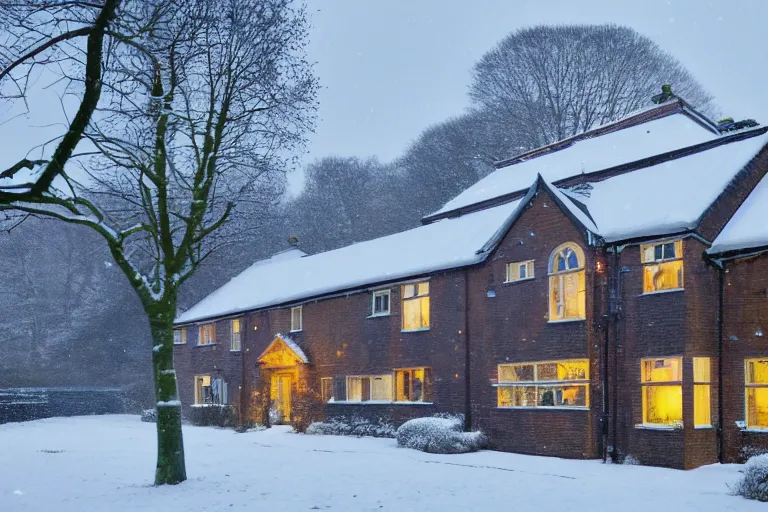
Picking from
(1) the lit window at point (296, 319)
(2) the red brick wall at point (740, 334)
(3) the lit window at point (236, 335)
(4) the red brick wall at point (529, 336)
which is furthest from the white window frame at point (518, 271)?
(3) the lit window at point (236, 335)

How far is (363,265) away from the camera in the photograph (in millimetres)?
32281

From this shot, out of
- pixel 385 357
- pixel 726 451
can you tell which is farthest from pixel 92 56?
pixel 385 357

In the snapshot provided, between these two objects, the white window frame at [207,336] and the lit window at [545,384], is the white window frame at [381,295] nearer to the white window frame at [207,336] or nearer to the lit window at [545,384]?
the lit window at [545,384]

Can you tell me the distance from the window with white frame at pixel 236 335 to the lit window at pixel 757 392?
23786 millimetres

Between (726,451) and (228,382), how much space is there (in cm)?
2421

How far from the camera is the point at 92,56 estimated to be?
11500 millimetres

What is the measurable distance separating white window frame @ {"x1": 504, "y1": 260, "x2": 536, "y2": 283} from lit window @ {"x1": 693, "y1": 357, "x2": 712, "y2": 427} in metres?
5.33

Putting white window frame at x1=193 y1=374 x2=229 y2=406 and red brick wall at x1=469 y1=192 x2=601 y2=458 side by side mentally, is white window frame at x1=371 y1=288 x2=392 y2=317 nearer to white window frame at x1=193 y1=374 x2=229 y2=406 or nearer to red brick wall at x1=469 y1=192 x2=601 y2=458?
red brick wall at x1=469 y1=192 x2=601 y2=458

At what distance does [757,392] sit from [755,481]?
569 centimetres

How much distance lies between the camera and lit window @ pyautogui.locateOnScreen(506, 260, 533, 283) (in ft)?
77.0

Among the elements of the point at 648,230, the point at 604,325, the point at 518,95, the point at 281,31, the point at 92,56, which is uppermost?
the point at 518,95

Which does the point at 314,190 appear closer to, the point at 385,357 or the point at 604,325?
the point at 385,357

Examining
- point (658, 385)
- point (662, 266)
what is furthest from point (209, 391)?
point (662, 266)

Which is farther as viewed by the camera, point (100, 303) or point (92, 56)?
point (100, 303)
